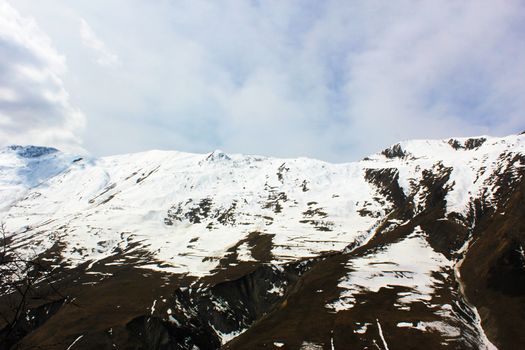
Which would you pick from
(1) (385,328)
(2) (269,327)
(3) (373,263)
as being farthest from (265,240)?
(1) (385,328)

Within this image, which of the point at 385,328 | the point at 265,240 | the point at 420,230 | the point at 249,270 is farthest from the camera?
the point at 265,240

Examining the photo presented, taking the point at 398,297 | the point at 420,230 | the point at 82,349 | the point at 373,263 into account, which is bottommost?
the point at 82,349

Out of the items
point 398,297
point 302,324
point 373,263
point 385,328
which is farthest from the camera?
point 373,263

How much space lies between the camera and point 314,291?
111 metres

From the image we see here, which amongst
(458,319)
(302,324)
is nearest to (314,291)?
(302,324)

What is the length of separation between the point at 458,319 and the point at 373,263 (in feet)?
159

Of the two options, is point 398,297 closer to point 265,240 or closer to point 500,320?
point 500,320

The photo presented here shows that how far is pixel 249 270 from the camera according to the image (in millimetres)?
145375

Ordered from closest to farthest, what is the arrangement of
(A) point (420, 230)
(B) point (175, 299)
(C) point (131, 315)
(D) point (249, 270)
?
(C) point (131, 315) → (B) point (175, 299) → (D) point (249, 270) → (A) point (420, 230)

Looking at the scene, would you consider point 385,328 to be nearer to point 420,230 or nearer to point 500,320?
point 500,320

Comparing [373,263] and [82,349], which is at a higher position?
[373,263]

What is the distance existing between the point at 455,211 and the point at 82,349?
152 metres

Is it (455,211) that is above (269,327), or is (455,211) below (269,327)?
above

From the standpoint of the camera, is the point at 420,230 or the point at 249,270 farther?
the point at 420,230
